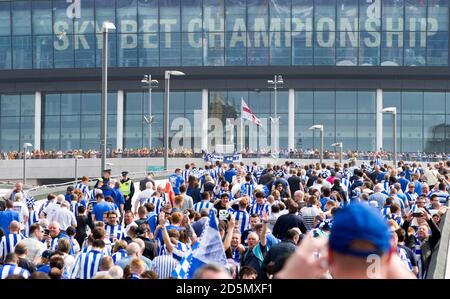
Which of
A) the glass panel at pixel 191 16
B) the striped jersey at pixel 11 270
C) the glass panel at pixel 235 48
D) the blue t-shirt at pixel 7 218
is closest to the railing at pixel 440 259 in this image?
the striped jersey at pixel 11 270

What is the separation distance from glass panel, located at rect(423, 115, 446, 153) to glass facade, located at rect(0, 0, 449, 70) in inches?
177

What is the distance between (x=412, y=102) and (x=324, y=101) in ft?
21.4

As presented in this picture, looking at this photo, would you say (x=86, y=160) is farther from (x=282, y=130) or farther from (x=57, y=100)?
(x=282, y=130)

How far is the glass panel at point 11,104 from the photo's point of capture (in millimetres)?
71250

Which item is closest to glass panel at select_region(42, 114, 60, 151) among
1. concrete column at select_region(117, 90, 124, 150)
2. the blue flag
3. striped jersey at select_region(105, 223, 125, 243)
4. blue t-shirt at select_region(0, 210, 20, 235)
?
concrete column at select_region(117, 90, 124, 150)

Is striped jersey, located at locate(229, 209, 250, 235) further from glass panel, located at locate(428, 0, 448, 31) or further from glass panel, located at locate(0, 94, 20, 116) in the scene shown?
glass panel, located at locate(0, 94, 20, 116)

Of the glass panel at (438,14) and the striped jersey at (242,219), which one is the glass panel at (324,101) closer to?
the glass panel at (438,14)

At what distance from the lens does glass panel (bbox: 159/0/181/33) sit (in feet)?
227

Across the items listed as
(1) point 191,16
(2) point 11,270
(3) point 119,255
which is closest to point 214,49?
(1) point 191,16

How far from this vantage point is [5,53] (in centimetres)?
7062

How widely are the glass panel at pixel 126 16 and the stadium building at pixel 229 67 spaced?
9 centimetres

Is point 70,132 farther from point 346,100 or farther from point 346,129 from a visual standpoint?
point 346,100
